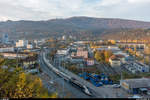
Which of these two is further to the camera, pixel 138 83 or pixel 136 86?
pixel 138 83

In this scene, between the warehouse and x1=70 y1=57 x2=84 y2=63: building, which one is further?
x1=70 y1=57 x2=84 y2=63: building

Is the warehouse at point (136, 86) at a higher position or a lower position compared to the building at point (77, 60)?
lower

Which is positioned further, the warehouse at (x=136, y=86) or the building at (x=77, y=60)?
the building at (x=77, y=60)

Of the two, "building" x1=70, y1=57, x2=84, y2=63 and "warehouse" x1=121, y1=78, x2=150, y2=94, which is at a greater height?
"building" x1=70, y1=57, x2=84, y2=63

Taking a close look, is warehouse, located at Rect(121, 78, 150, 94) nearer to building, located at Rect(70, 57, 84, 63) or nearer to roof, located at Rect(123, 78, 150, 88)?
roof, located at Rect(123, 78, 150, 88)

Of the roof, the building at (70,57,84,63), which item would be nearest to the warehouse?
the roof

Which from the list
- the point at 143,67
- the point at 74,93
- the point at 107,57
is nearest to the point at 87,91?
the point at 74,93

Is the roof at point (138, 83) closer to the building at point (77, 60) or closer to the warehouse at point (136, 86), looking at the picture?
the warehouse at point (136, 86)

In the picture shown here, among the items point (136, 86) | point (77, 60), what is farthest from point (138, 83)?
point (77, 60)

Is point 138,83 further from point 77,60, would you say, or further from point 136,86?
point 77,60

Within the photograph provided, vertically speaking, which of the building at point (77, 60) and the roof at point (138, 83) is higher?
the building at point (77, 60)

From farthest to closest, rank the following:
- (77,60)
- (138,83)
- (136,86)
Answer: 1. (77,60)
2. (138,83)
3. (136,86)

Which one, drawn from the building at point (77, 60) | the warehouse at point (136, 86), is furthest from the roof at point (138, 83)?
the building at point (77, 60)

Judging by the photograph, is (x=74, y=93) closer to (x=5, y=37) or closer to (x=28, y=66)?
(x=28, y=66)
